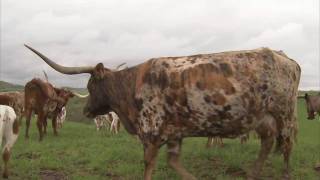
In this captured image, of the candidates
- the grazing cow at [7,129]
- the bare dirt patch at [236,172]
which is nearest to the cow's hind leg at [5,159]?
the grazing cow at [7,129]

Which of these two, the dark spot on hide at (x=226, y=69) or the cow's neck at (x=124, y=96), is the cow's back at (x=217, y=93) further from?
the cow's neck at (x=124, y=96)

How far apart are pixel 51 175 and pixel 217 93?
4.85 meters

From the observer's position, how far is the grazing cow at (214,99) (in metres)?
8.04

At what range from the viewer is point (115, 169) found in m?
11.2

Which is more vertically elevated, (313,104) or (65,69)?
(65,69)

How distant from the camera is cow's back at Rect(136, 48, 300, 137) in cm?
803

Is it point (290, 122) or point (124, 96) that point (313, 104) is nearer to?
point (290, 122)

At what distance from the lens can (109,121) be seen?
2667cm

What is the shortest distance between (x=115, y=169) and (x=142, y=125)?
3.12m

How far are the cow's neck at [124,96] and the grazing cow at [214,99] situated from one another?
0.09 m

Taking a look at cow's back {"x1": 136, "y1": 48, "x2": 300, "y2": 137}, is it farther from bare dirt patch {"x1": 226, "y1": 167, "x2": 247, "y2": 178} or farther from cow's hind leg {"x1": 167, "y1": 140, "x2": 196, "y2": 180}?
bare dirt patch {"x1": 226, "y1": 167, "x2": 247, "y2": 178}

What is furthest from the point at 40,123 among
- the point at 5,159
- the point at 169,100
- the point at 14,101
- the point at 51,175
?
the point at 14,101

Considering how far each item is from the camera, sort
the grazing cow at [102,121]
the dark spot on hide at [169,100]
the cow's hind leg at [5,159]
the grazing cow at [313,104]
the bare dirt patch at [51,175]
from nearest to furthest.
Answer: the dark spot on hide at [169,100], the cow's hind leg at [5,159], the bare dirt patch at [51,175], the grazing cow at [313,104], the grazing cow at [102,121]

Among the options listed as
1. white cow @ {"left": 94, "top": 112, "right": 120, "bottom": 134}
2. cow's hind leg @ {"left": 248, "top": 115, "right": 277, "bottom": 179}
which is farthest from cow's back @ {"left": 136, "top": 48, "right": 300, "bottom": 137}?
white cow @ {"left": 94, "top": 112, "right": 120, "bottom": 134}
